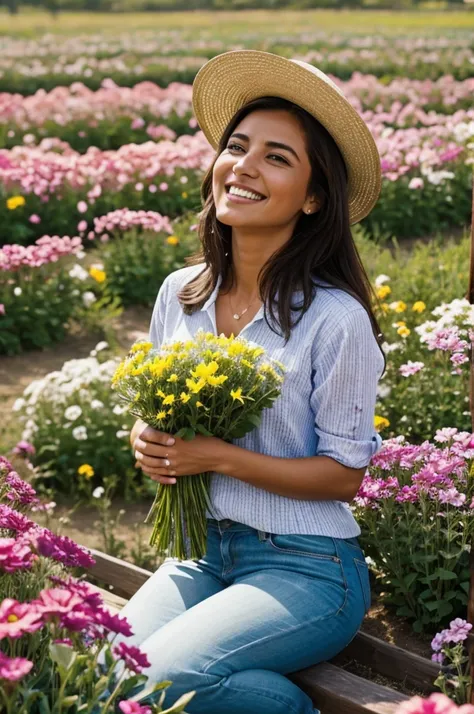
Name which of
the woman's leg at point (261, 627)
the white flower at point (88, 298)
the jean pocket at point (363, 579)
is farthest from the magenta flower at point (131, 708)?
the white flower at point (88, 298)

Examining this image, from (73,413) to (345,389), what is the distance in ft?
7.27

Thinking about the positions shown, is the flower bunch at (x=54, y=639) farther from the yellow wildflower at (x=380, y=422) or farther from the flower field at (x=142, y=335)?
the yellow wildflower at (x=380, y=422)

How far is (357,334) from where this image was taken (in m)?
2.62

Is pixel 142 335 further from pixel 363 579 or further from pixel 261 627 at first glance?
pixel 261 627

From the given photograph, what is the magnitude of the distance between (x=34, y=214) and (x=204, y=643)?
6057 millimetres

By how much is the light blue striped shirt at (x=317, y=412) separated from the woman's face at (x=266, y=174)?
9.4 inches

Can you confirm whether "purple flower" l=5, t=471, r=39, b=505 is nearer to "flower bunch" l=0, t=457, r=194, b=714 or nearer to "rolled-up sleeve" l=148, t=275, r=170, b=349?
"flower bunch" l=0, t=457, r=194, b=714

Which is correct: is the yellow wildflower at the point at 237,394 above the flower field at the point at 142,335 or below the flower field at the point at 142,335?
above

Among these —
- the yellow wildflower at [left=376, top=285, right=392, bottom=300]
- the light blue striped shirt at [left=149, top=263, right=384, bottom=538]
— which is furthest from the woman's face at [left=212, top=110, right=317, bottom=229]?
the yellow wildflower at [left=376, top=285, right=392, bottom=300]

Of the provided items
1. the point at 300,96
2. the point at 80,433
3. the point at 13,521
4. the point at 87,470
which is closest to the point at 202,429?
the point at 13,521

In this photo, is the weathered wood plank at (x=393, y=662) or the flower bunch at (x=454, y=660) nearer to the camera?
the flower bunch at (x=454, y=660)

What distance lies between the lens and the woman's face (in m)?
2.75

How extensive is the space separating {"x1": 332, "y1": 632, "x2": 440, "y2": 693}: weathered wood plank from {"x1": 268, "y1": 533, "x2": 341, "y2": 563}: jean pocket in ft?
1.08

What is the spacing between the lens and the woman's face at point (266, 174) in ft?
9.02
